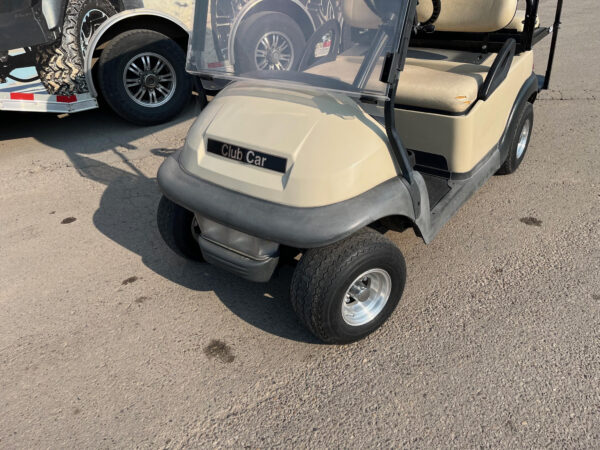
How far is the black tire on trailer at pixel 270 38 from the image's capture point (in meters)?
2.42

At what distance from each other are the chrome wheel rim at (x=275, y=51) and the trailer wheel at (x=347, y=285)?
0.96m

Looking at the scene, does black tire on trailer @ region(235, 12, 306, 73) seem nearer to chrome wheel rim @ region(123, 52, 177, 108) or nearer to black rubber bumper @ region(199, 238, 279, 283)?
black rubber bumper @ region(199, 238, 279, 283)

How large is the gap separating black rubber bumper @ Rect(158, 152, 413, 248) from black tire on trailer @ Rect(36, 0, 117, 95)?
9.75ft

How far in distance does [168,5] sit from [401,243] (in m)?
3.50

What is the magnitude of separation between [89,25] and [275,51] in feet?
9.56

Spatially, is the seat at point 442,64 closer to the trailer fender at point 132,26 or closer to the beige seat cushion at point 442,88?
the beige seat cushion at point 442,88

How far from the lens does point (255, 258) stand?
228 centimetres

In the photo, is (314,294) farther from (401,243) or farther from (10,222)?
(10,222)

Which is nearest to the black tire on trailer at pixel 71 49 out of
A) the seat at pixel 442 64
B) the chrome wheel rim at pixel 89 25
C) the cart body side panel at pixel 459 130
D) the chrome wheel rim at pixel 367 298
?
the chrome wheel rim at pixel 89 25

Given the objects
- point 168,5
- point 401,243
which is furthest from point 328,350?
point 168,5

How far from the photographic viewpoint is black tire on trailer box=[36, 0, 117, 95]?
4.41 meters

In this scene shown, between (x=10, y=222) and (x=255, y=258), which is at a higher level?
(x=255, y=258)

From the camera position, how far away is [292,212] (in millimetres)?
2051

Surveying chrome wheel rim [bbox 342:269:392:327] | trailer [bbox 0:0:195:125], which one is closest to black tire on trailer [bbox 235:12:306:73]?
chrome wheel rim [bbox 342:269:392:327]
